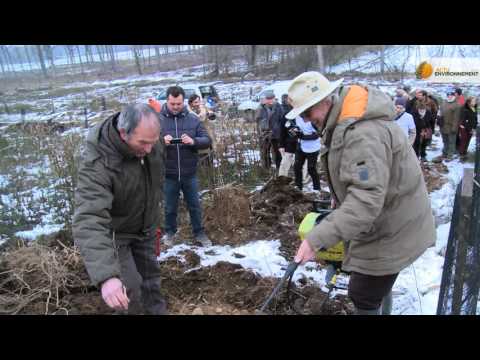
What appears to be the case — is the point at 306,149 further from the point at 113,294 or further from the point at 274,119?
the point at 113,294

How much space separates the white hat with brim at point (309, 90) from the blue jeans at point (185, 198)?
270cm

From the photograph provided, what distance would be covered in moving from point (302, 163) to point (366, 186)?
4.54 m

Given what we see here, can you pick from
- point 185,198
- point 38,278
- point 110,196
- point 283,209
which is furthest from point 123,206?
point 283,209

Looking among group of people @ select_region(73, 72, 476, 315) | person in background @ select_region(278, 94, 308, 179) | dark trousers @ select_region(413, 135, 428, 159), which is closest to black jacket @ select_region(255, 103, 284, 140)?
person in background @ select_region(278, 94, 308, 179)

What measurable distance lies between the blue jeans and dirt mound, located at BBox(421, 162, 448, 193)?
3.92 metres

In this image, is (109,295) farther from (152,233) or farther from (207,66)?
(207,66)

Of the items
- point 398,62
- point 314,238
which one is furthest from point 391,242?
point 398,62

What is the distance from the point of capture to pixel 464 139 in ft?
28.9

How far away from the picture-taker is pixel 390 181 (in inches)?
77.0

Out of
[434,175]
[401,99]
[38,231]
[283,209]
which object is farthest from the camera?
[401,99]

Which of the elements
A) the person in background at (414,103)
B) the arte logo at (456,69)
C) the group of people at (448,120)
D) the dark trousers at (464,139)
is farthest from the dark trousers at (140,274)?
the arte logo at (456,69)

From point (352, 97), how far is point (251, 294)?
2270 mm

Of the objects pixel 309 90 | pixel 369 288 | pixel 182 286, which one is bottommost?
pixel 182 286

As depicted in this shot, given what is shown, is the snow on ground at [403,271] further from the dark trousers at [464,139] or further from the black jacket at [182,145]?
the dark trousers at [464,139]
